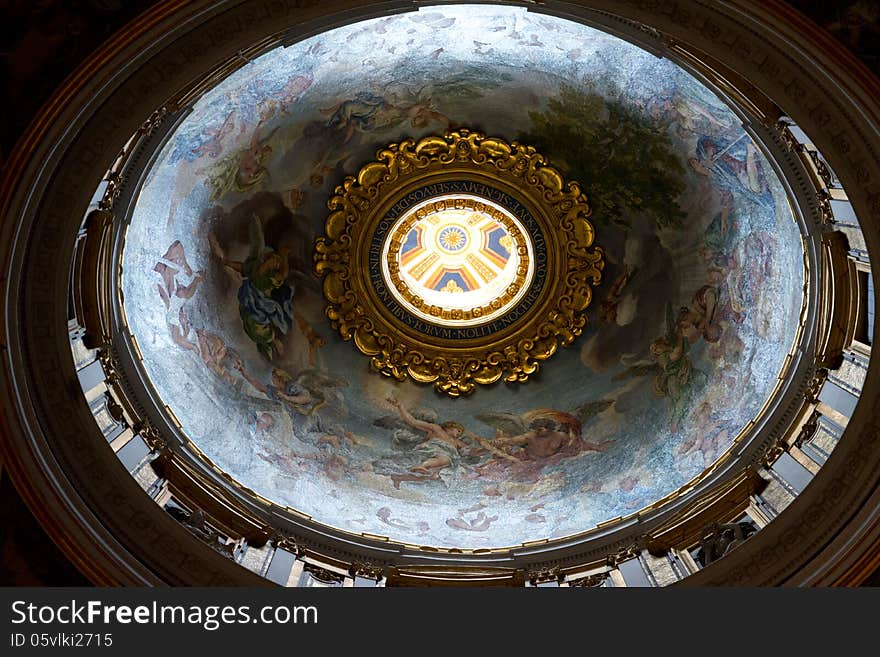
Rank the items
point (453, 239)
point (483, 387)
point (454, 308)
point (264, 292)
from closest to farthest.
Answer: point (264, 292)
point (483, 387)
point (454, 308)
point (453, 239)

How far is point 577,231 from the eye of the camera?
18.0 m

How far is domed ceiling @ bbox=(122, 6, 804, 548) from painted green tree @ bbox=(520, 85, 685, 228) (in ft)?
0.15

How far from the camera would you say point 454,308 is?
1923cm

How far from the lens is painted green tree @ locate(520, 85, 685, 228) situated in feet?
52.4

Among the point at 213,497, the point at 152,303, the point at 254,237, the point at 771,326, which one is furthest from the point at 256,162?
the point at 771,326

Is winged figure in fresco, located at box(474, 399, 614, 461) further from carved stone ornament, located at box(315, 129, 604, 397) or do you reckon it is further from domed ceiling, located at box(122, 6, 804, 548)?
carved stone ornament, located at box(315, 129, 604, 397)

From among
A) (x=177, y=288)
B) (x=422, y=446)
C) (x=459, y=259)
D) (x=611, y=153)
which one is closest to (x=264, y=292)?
(x=177, y=288)

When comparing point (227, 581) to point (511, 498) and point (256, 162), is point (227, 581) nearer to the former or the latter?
point (511, 498)

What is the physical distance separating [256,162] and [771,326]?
29.9 ft

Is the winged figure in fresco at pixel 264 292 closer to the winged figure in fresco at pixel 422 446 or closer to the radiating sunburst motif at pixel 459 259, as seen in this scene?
the radiating sunburst motif at pixel 459 259

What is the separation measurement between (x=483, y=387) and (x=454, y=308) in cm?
192

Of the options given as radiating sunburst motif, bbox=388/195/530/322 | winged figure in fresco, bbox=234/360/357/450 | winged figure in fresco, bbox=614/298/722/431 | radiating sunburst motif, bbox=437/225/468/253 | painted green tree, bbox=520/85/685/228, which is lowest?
winged figure in fresco, bbox=614/298/722/431

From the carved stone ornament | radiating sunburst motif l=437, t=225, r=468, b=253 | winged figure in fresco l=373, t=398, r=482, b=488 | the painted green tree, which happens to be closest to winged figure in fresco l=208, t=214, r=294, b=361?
the carved stone ornament

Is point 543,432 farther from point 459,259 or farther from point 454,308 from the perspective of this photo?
point 459,259
